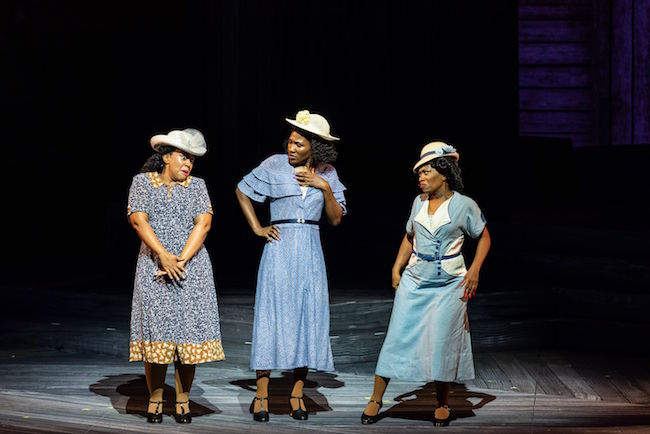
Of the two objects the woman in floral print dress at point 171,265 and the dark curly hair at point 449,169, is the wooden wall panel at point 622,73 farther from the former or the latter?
the woman in floral print dress at point 171,265

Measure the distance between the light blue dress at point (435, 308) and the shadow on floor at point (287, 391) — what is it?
594 mm

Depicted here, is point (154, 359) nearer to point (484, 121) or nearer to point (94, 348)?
point (94, 348)

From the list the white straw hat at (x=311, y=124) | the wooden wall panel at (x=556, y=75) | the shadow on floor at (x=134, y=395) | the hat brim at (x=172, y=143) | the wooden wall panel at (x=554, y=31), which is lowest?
the shadow on floor at (x=134, y=395)

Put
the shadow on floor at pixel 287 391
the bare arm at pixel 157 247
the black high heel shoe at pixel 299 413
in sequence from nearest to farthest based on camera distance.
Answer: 1. the bare arm at pixel 157 247
2. the black high heel shoe at pixel 299 413
3. the shadow on floor at pixel 287 391

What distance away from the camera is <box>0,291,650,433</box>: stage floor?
552 cm

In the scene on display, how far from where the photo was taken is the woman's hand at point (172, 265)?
522cm

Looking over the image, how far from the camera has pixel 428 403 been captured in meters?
5.94

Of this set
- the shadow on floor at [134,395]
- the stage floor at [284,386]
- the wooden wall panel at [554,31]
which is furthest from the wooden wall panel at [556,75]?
the shadow on floor at [134,395]

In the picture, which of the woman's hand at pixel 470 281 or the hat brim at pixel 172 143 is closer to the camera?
the hat brim at pixel 172 143

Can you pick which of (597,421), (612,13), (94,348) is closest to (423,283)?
(597,421)

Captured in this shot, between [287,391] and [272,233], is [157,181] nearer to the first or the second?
[272,233]

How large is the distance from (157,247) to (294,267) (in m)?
0.67

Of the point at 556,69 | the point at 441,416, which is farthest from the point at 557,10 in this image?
the point at 441,416

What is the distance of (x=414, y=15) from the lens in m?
9.49
